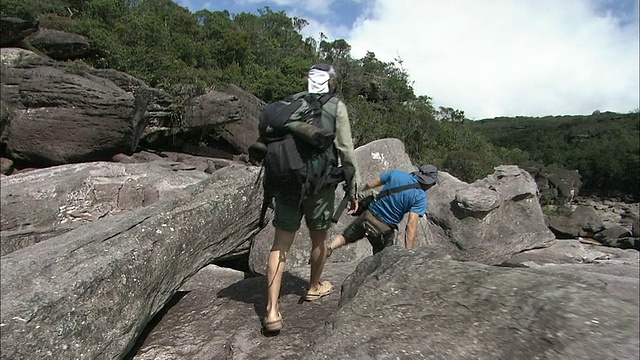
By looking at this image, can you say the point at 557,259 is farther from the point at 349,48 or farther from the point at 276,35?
the point at 276,35

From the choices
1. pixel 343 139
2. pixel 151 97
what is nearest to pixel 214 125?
pixel 151 97

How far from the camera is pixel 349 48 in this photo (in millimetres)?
Result: 53594

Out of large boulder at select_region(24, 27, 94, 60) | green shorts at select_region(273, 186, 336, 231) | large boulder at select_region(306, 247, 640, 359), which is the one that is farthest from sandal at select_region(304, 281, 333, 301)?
large boulder at select_region(24, 27, 94, 60)

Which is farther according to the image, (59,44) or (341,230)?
(59,44)

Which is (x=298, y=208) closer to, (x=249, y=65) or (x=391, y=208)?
(x=391, y=208)

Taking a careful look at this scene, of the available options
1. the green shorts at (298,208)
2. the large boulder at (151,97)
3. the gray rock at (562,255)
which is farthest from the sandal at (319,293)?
the large boulder at (151,97)

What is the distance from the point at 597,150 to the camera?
79.9 meters

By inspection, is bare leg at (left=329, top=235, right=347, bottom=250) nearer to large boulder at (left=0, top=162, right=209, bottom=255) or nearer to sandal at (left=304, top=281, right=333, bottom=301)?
sandal at (left=304, top=281, right=333, bottom=301)

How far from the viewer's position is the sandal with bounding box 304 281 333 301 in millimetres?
4449

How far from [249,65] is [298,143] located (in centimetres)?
3825

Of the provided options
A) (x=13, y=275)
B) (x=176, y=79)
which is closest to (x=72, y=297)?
(x=13, y=275)

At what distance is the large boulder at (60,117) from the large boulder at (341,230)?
1128 centimetres

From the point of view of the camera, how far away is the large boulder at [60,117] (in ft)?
55.0

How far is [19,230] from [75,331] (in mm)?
5699
